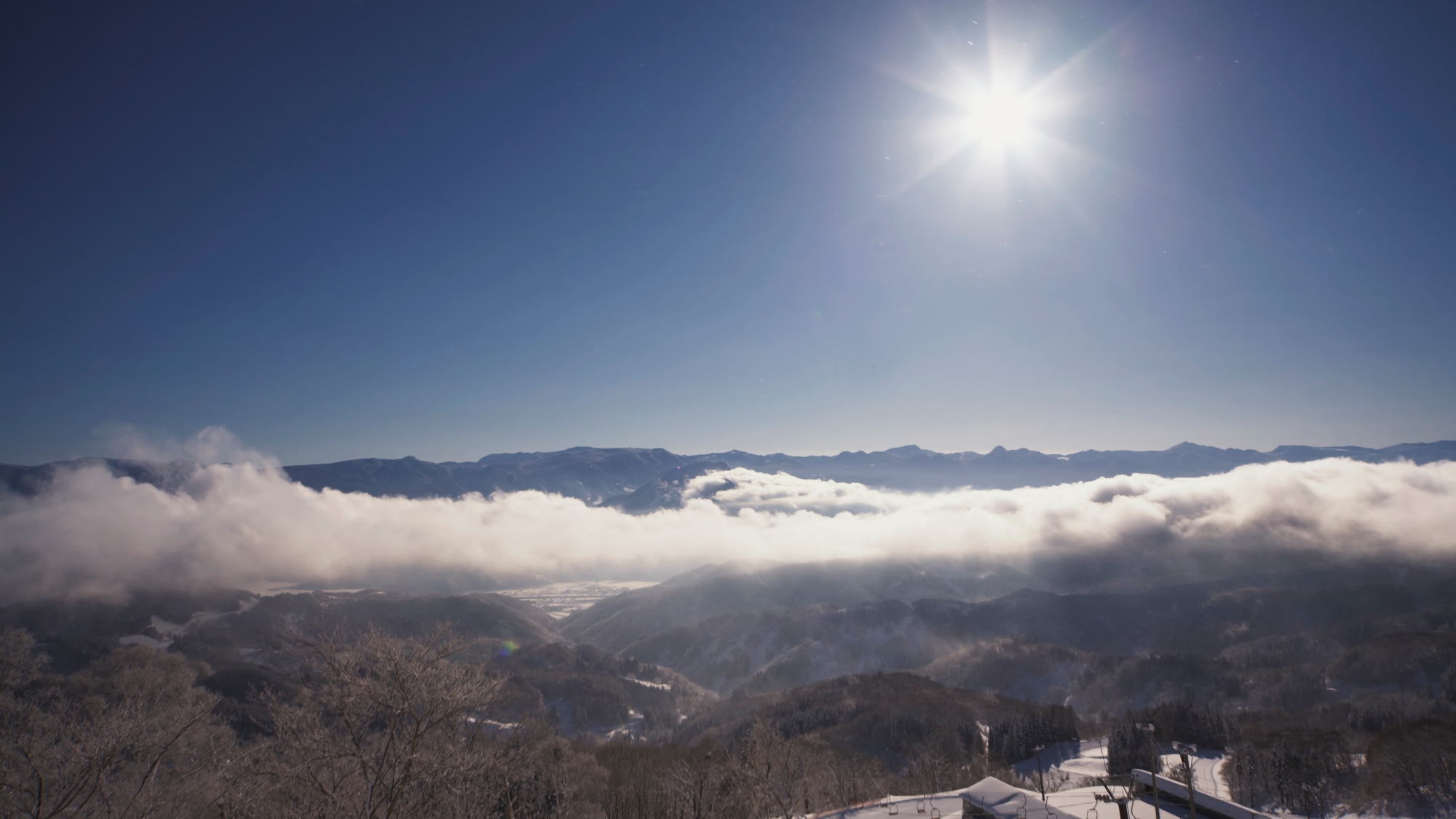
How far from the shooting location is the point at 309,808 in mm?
27312

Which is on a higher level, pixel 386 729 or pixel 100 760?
pixel 386 729

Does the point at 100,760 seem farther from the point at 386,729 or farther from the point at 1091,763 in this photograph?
the point at 1091,763

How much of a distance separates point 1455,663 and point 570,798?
885ft

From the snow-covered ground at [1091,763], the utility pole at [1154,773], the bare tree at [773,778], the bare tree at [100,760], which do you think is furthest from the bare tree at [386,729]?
the snow-covered ground at [1091,763]

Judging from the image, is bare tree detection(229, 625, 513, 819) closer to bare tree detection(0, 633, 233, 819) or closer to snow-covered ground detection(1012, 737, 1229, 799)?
bare tree detection(0, 633, 233, 819)

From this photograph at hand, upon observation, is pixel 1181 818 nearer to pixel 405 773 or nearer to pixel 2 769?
pixel 405 773

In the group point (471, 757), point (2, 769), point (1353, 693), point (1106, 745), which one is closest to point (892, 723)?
point (1106, 745)

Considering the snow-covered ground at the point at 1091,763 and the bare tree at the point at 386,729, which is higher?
the bare tree at the point at 386,729

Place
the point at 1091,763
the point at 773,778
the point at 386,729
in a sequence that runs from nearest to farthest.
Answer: the point at 386,729 → the point at 773,778 → the point at 1091,763

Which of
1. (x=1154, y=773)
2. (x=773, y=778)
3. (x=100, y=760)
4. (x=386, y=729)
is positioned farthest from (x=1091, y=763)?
(x=100, y=760)

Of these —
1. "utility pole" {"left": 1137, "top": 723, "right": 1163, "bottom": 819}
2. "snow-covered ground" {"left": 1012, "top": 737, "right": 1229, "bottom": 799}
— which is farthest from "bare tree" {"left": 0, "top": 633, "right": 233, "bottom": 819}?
"snow-covered ground" {"left": 1012, "top": 737, "right": 1229, "bottom": 799}

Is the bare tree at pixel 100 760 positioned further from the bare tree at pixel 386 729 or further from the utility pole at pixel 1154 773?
the utility pole at pixel 1154 773

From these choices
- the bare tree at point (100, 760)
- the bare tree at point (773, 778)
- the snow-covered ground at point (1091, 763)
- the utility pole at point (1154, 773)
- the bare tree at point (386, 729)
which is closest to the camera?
the bare tree at point (386, 729)

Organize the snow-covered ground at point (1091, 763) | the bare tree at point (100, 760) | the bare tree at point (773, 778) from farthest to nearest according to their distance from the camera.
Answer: the snow-covered ground at point (1091, 763)
the bare tree at point (773, 778)
the bare tree at point (100, 760)
